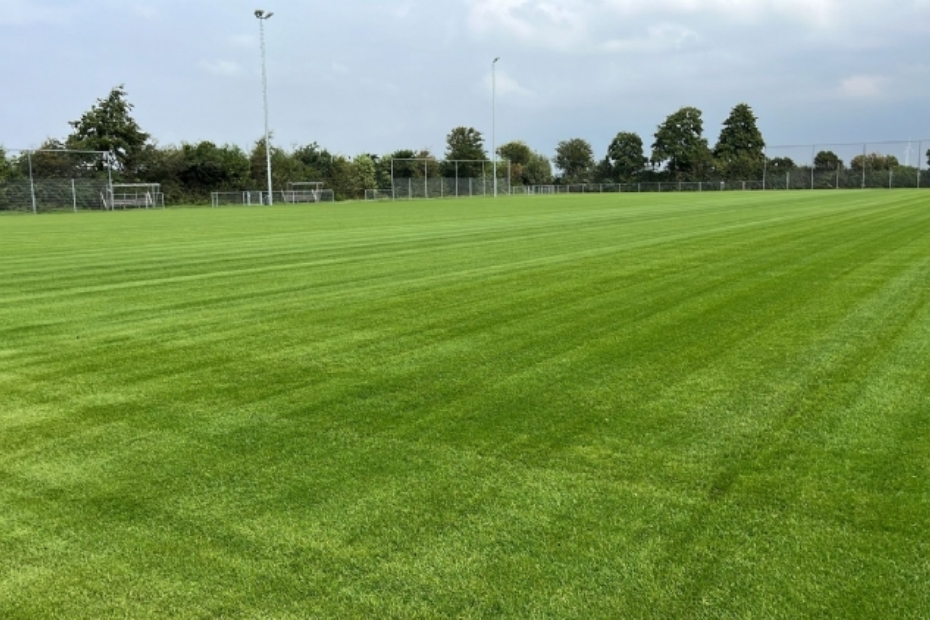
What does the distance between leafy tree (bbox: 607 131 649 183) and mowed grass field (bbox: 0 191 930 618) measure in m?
79.7

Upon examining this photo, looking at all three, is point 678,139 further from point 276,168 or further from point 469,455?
point 469,455

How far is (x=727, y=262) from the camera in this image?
960 centimetres

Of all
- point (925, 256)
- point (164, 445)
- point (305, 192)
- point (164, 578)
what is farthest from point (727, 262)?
point (305, 192)

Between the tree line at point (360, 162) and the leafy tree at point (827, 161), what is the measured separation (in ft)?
0.28

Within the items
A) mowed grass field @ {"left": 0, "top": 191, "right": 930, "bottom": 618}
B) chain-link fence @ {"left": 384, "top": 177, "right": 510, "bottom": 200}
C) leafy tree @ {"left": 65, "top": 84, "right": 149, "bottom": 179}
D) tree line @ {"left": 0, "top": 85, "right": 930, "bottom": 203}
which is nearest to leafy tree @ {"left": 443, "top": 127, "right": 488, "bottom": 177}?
tree line @ {"left": 0, "top": 85, "right": 930, "bottom": 203}

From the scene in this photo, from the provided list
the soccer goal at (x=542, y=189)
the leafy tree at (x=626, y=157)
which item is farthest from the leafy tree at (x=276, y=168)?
the leafy tree at (x=626, y=157)

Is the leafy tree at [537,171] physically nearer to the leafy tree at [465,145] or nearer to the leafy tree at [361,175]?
the leafy tree at [465,145]

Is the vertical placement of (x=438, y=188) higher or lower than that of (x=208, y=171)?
lower

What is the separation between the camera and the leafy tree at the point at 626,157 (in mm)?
84000

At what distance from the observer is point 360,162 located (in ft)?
215

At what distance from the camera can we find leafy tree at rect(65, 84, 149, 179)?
55594 mm

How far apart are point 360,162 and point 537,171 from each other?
38.4 metres

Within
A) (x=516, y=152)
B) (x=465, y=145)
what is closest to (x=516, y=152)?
(x=516, y=152)

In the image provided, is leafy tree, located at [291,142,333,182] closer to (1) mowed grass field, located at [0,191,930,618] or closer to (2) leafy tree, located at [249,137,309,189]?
(2) leafy tree, located at [249,137,309,189]
